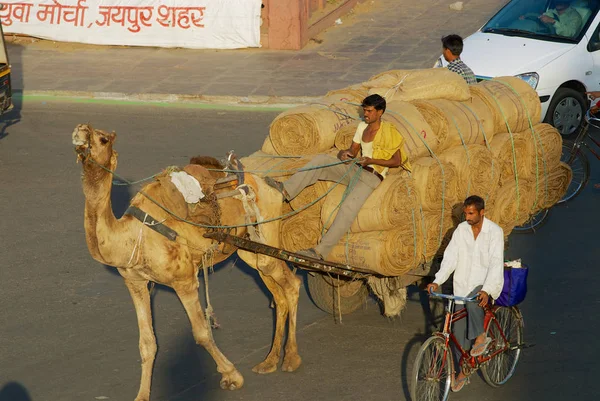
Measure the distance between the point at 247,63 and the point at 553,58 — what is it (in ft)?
27.5

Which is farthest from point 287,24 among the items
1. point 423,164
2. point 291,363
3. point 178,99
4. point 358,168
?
point 291,363

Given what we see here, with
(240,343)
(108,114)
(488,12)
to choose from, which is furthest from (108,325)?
(488,12)

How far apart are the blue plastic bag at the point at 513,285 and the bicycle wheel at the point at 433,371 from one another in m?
0.78

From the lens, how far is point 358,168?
891cm

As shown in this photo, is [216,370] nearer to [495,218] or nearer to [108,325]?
[108,325]

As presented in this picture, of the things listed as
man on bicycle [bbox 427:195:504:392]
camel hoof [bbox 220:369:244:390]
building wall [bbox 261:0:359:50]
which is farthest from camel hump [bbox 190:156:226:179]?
building wall [bbox 261:0:359:50]

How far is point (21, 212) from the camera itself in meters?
13.7

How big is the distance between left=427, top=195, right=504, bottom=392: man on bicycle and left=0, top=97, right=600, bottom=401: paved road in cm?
74

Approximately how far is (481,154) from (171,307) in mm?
3825

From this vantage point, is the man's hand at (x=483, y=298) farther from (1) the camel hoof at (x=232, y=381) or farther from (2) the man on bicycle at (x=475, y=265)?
(1) the camel hoof at (x=232, y=381)

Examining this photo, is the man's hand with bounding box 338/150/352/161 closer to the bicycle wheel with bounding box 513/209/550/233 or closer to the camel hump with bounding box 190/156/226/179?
the camel hump with bounding box 190/156/226/179

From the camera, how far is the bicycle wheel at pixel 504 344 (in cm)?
854

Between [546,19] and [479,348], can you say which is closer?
[479,348]

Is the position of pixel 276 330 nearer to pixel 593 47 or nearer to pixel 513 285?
pixel 513 285
